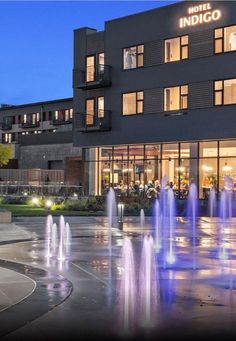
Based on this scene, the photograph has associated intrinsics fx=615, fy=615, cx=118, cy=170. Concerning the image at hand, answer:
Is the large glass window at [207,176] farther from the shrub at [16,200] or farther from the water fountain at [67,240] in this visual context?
the water fountain at [67,240]

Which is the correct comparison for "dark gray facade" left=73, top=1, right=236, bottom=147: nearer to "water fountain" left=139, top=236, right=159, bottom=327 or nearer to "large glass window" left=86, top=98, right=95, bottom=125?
"large glass window" left=86, top=98, right=95, bottom=125

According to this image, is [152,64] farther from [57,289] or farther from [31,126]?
[31,126]

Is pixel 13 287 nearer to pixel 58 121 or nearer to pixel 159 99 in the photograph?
pixel 159 99

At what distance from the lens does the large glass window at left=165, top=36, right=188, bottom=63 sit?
41.4 meters

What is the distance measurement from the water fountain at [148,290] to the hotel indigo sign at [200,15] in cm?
2817

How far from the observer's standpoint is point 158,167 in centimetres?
4344

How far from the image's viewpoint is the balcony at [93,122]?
1793 inches

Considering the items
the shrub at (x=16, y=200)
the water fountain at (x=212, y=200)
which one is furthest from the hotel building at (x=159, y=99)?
the shrub at (x=16, y=200)

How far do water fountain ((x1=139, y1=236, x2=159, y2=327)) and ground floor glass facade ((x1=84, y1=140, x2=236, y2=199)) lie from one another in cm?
2601

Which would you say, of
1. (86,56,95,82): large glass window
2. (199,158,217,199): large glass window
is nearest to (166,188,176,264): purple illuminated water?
(199,158,217,199): large glass window

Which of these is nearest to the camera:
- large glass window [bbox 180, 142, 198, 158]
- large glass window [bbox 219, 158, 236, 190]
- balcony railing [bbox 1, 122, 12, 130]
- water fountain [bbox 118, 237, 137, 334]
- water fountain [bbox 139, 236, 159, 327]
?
water fountain [bbox 118, 237, 137, 334]

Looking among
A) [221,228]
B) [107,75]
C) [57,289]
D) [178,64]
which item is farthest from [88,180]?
[57,289]

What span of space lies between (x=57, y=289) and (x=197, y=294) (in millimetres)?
2173

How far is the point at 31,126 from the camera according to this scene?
3748 inches
